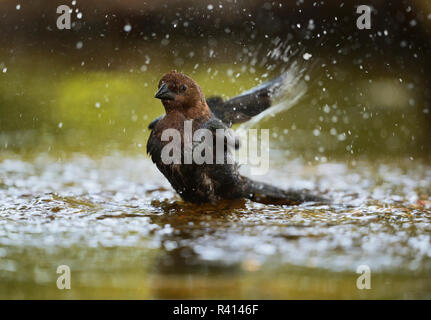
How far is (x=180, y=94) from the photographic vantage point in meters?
3.34

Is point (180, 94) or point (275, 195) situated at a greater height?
point (180, 94)

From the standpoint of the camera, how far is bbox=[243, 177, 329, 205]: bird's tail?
359 cm

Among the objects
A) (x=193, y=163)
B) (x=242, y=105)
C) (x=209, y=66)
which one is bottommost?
(x=193, y=163)

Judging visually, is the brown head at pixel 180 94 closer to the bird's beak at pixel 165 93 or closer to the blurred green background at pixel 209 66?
the bird's beak at pixel 165 93

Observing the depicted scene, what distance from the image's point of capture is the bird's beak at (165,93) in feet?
10.8

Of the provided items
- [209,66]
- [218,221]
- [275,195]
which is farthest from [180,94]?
[209,66]

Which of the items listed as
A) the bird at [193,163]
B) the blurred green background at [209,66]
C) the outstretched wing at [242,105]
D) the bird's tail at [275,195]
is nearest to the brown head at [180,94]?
the bird at [193,163]

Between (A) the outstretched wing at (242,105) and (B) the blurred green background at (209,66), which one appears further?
(B) the blurred green background at (209,66)

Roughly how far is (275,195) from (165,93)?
107 cm

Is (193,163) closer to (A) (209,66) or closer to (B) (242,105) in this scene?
(B) (242,105)

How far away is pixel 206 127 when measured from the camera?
131 inches

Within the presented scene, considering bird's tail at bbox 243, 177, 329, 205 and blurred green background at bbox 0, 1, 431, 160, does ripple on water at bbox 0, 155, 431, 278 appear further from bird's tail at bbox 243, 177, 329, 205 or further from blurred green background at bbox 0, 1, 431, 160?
blurred green background at bbox 0, 1, 431, 160

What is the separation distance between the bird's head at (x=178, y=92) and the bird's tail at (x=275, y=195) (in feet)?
2.42
